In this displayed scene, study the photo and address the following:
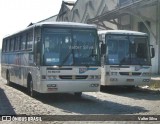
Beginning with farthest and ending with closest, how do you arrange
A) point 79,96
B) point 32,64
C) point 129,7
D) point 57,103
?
1. point 129,7
2. point 79,96
3. point 32,64
4. point 57,103

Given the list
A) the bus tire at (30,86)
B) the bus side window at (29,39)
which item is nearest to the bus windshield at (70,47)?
the bus side window at (29,39)

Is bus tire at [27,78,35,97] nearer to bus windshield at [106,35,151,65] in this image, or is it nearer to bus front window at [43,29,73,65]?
bus front window at [43,29,73,65]

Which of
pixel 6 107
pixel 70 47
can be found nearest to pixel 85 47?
pixel 70 47

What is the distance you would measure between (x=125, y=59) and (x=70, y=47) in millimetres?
4612

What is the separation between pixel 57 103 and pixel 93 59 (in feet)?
6.36

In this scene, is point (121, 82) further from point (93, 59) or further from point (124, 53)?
point (93, 59)

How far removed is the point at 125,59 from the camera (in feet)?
60.4

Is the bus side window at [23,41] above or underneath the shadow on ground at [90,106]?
above

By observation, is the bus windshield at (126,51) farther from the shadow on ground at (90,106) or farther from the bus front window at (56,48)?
the bus front window at (56,48)

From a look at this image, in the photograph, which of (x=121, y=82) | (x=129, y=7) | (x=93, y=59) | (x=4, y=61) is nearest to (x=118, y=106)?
(x=93, y=59)

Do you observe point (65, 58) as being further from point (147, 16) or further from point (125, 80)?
point (147, 16)

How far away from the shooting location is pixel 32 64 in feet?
50.8

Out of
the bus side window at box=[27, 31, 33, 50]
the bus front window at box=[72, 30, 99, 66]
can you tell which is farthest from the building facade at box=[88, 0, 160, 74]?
the bus front window at box=[72, 30, 99, 66]

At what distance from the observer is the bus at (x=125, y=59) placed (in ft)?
59.8
